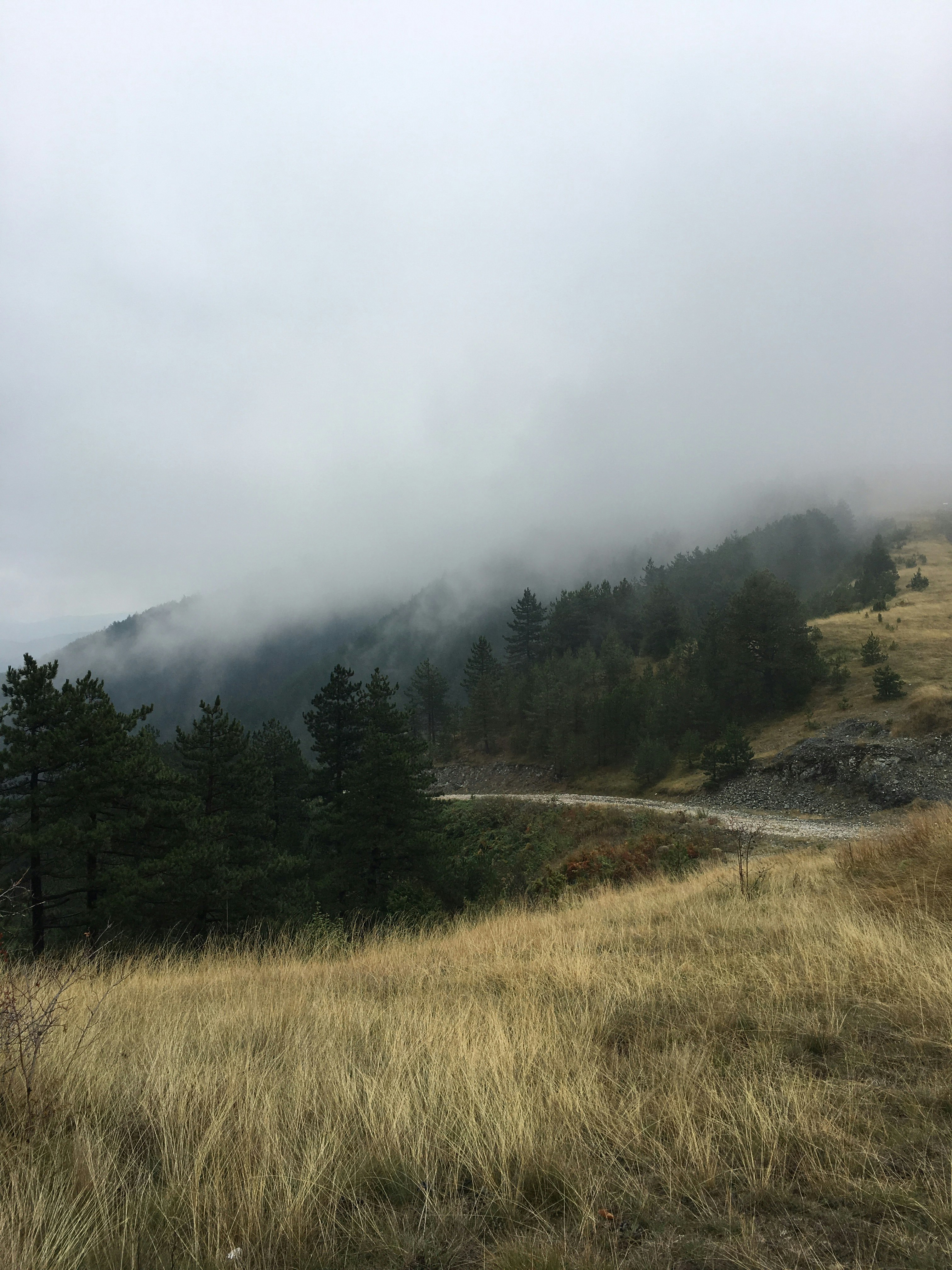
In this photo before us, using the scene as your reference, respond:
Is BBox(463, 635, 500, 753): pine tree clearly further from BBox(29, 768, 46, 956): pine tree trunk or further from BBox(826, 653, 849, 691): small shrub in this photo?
BBox(29, 768, 46, 956): pine tree trunk

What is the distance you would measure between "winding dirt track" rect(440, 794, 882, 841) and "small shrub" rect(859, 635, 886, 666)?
627 inches

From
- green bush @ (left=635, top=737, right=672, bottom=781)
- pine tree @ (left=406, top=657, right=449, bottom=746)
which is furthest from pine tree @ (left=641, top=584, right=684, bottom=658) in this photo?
pine tree @ (left=406, top=657, right=449, bottom=746)

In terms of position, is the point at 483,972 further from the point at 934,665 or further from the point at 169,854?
the point at 934,665

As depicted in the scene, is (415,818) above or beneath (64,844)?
beneath

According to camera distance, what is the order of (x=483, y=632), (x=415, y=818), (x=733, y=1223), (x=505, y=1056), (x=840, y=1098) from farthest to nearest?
1. (x=483, y=632)
2. (x=415, y=818)
3. (x=505, y=1056)
4. (x=840, y=1098)
5. (x=733, y=1223)

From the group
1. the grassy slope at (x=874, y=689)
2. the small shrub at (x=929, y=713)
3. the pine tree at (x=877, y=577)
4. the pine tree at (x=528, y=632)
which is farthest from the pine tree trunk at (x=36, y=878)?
the pine tree at (x=528, y=632)

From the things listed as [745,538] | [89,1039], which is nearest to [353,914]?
[89,1039]

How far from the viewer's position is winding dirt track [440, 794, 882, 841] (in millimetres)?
18625

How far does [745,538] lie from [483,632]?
83.2 metres

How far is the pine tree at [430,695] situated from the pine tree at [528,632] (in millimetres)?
10100

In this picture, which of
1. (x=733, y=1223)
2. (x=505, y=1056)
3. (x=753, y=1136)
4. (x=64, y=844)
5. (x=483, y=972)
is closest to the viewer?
(x=733, y=1223)

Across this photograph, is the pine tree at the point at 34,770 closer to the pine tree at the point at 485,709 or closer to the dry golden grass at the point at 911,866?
the dry golden grass at the point at 911,866

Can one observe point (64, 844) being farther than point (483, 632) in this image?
No

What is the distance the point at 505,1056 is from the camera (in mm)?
3344
